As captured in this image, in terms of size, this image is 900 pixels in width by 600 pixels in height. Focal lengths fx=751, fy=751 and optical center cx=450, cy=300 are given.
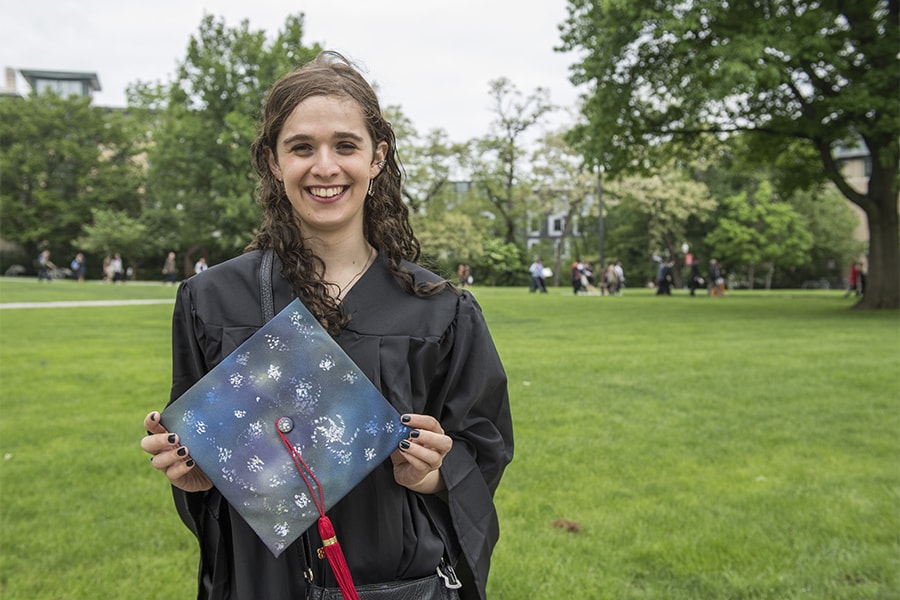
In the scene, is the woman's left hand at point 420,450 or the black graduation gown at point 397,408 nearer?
the woman's left hand at point 420,450

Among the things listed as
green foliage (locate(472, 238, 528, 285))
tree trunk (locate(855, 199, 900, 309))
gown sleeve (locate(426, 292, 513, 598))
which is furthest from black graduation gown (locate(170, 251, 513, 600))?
green foliage (locate(472, 238, 528, 285))

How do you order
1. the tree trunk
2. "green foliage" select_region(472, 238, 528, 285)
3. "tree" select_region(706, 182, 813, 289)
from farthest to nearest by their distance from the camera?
"green foliage" select_region(472, 238, 528, 285) → "tree" select_region(706, 182, 813, 289) → the tree trunk

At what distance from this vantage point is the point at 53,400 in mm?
7715

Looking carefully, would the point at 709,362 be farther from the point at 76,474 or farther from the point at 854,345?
the point at 76,474

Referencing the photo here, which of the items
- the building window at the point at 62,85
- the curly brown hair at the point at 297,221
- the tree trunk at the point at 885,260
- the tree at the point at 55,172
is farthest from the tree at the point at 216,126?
the curly brown hair at the point at 297,221

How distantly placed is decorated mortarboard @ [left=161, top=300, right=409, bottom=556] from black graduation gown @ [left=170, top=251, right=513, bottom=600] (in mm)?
119

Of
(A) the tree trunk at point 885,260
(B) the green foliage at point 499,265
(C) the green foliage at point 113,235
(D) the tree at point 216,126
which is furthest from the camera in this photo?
(B) the green foliage at point 499,265

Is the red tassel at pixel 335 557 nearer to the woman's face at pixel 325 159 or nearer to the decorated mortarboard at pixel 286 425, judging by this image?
the decorated mortarboard at pixel 286 425

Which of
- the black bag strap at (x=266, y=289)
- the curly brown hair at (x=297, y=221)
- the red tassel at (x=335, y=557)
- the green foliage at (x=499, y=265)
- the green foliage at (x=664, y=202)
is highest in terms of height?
the green foliage at (x=664, y=202)

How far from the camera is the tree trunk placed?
1981 cm

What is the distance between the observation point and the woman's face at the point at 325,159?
5.63 ft

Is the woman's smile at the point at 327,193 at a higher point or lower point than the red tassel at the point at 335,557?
higher

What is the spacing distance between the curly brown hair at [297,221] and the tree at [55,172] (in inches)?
2221

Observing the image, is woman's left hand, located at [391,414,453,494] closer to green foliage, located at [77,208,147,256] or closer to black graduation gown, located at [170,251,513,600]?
black graduation gown, located at [170,251,513,600]
